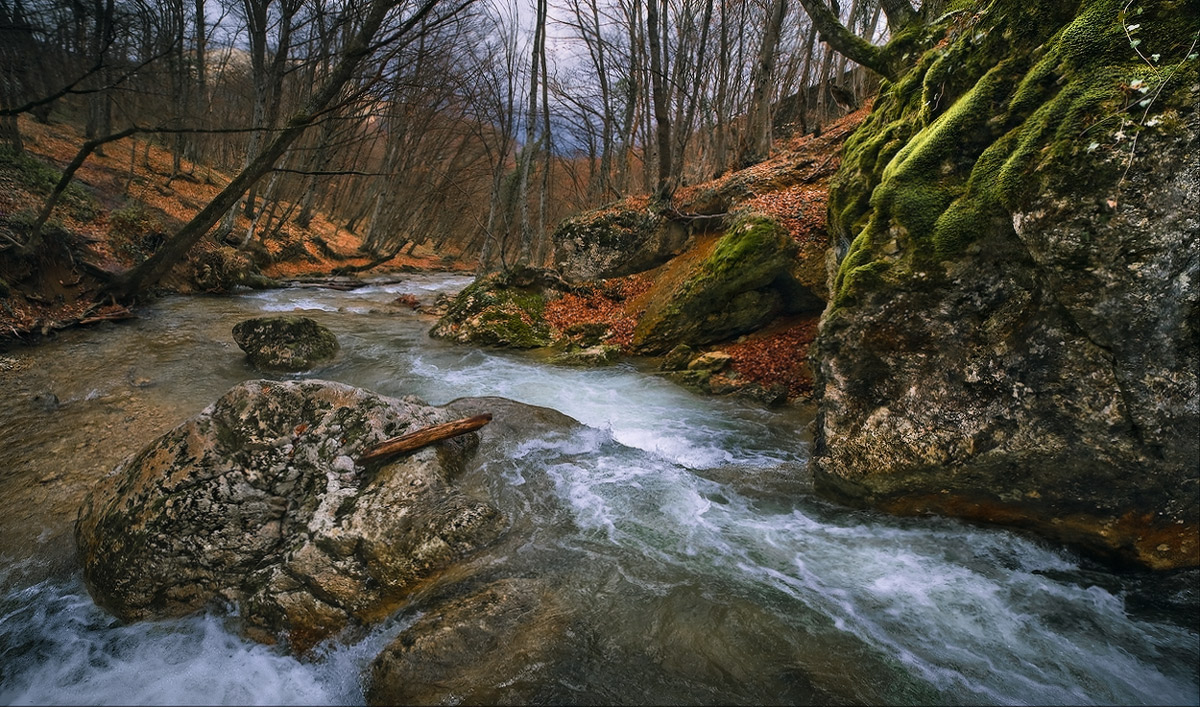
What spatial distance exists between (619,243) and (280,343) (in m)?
8.17

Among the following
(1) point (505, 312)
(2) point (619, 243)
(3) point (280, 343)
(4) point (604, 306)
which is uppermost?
(2) point (619, 243)

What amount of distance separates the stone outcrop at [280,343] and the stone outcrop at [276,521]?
4738 mm

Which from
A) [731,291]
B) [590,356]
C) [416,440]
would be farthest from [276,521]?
[731,291]

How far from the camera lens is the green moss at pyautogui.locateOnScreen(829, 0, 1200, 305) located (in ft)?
10.7

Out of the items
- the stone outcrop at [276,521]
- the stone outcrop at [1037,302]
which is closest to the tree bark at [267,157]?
the stone outcrop at [276,521]

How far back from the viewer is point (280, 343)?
866cm

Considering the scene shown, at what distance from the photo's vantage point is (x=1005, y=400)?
400 cm

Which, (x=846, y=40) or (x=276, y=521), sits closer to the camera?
(x=276, y=521)

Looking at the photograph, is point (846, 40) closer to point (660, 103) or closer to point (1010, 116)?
point (1010, 116)

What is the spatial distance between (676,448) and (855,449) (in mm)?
2169

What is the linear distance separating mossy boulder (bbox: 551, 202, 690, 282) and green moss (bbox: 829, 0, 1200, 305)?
711cm

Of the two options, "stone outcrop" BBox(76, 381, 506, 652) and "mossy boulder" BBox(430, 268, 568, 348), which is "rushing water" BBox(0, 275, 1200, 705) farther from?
"mossy boulder" BBox(430, 268, 568, 348)

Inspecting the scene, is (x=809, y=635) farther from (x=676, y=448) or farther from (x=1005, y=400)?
(x=676, y=448)

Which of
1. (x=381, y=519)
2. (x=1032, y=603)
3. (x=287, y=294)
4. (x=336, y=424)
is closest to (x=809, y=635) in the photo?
(x=1032, y=603)
